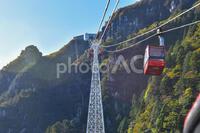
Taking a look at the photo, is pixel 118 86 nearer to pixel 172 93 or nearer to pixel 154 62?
pixel 172 93

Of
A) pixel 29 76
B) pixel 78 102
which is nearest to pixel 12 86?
pixel 29 76

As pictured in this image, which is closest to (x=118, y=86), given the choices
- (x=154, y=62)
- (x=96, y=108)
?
(x=96, y=108)

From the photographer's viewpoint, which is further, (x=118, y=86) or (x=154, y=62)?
(x=118, y=86)

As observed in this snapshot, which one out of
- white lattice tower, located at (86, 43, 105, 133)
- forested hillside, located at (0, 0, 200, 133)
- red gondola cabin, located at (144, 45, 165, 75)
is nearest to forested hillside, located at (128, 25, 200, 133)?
forested hillside, located at (0, 0, 200, 133)

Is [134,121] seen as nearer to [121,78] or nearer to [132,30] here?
[121,78]

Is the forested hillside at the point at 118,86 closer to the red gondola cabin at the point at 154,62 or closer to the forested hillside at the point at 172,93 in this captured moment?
the forested hillside at the point at 172,93

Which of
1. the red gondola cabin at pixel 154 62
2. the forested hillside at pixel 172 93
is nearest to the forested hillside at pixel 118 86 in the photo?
the forested hillside at pixel 172 93

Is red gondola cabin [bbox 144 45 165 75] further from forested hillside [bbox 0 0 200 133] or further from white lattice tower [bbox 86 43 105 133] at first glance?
forested hillside [bbox 0 0 200 133]

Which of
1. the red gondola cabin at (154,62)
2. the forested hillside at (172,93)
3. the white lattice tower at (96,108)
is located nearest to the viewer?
the red gondola cabin at (154,62)

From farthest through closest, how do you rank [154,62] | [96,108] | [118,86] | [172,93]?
[118,86]
[172,93]
[96,108]
[154,62]

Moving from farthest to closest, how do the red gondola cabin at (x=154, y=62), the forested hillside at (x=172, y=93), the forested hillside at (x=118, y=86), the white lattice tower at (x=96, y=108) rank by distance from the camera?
1. the forested hillside at (x=118, y=86)
2. the forested hillside at (x=172, y=93)
3. the white lattice tower at (x=96, y=108)
4. the red gondola cabin at (x=154, y=62)

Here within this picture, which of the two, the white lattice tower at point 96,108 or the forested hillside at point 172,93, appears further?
the forested hillside at point 172,93
